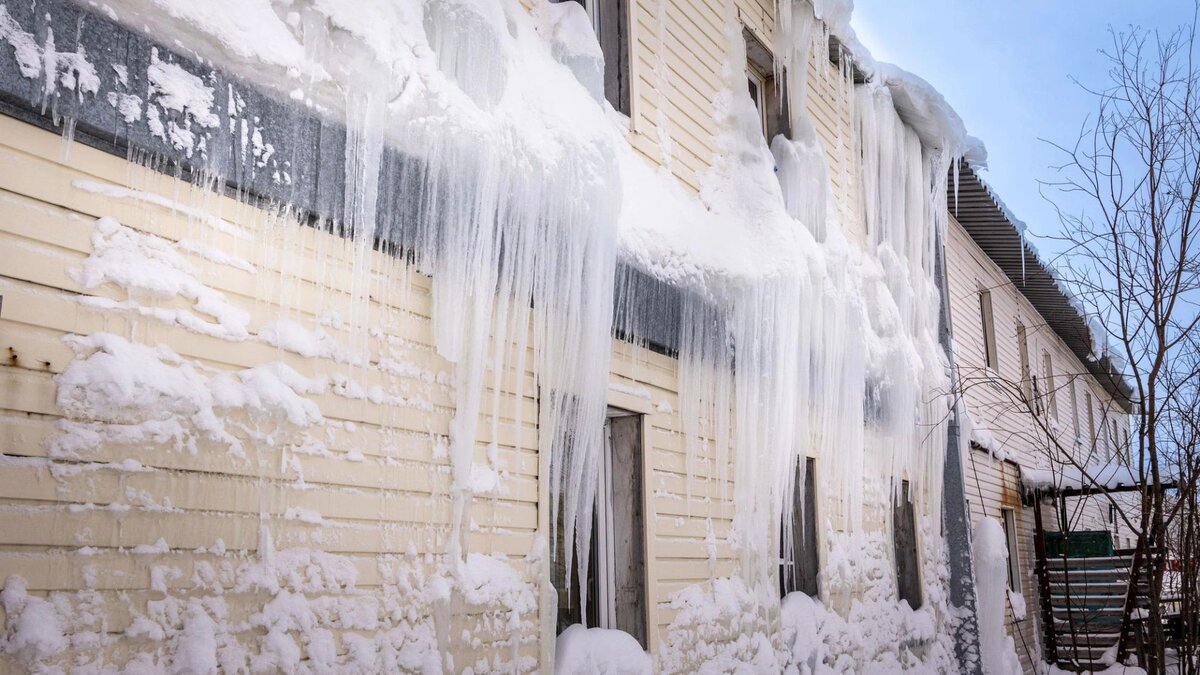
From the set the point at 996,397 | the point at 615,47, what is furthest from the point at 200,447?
the point at 996,397

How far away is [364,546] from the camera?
3566 mm

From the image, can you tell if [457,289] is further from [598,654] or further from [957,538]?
[957,538]

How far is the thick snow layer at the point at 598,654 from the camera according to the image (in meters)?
4.53

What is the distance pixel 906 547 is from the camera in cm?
930

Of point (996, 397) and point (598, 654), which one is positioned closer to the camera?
point (598, 654)

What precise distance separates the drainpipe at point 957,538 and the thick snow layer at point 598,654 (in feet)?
19.3

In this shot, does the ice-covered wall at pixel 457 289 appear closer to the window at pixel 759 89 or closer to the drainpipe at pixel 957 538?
the window at pixel 759 89

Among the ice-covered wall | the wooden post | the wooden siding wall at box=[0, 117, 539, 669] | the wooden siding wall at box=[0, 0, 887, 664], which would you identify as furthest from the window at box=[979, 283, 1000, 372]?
the wooden siding wall at box=[0, 117, 539, 669]

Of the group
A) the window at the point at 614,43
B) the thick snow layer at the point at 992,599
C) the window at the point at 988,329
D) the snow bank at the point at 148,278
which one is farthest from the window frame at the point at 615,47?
the window at the point at 988,329

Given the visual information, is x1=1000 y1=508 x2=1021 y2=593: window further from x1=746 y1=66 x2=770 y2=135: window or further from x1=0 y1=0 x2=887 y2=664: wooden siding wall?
x1=0 y1=0 x2=887 y2=664: wooden siding wall

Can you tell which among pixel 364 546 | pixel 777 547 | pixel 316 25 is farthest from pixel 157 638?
pixel 777 547

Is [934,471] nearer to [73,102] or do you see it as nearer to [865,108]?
[865,108]

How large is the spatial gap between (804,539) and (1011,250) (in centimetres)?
837

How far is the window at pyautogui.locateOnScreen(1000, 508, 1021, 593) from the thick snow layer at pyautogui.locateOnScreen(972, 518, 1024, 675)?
2.65 m
